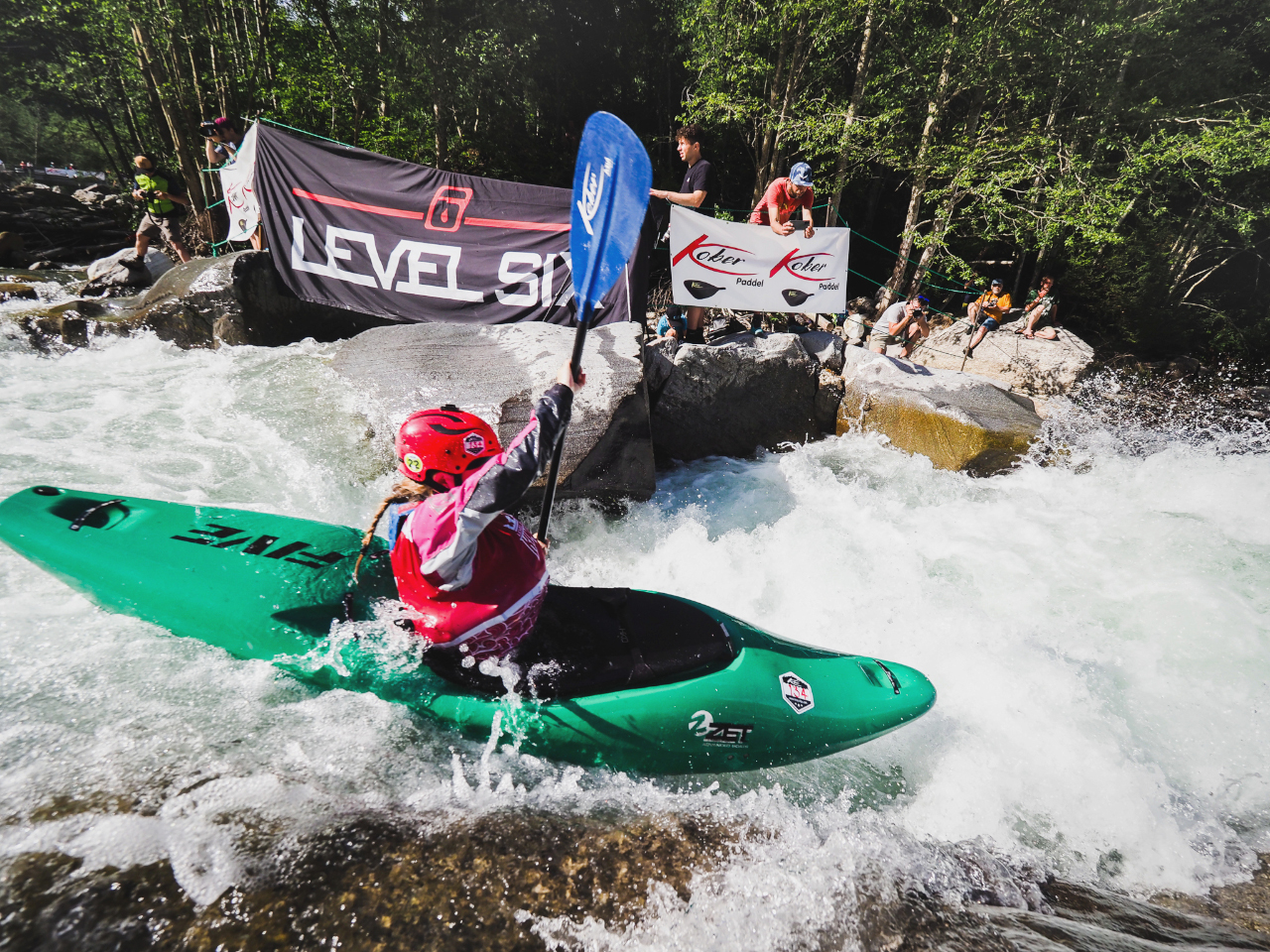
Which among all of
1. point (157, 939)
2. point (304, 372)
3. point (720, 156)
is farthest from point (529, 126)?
point (157, 939)

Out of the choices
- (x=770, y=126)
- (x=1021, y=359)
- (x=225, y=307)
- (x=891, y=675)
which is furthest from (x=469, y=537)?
(x=770, y=126)

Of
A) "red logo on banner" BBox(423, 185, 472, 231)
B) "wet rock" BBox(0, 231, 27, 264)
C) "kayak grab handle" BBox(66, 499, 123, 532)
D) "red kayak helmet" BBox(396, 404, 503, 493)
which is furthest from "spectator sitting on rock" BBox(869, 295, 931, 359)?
"wet rock" BBox(0, 231, 27, 264)

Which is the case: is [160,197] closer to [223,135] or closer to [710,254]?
[223,135]

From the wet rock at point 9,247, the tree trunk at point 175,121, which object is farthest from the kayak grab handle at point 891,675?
the wet rock at point 9,247

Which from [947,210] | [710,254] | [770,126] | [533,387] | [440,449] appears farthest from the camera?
[770,126]

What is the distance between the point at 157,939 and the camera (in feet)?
4.51

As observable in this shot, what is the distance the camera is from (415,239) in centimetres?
551

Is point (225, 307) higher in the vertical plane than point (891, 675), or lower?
higher

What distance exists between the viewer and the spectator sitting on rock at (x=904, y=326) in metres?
7.26

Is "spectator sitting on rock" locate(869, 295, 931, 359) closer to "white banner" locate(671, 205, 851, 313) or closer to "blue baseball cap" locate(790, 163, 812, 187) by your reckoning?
"white banner" locate(671, 205, 851, 313)

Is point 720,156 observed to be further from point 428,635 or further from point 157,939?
point 157,939

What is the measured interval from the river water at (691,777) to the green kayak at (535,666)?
16 centimetres

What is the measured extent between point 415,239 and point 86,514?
3.85 metres

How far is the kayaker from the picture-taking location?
168cm
